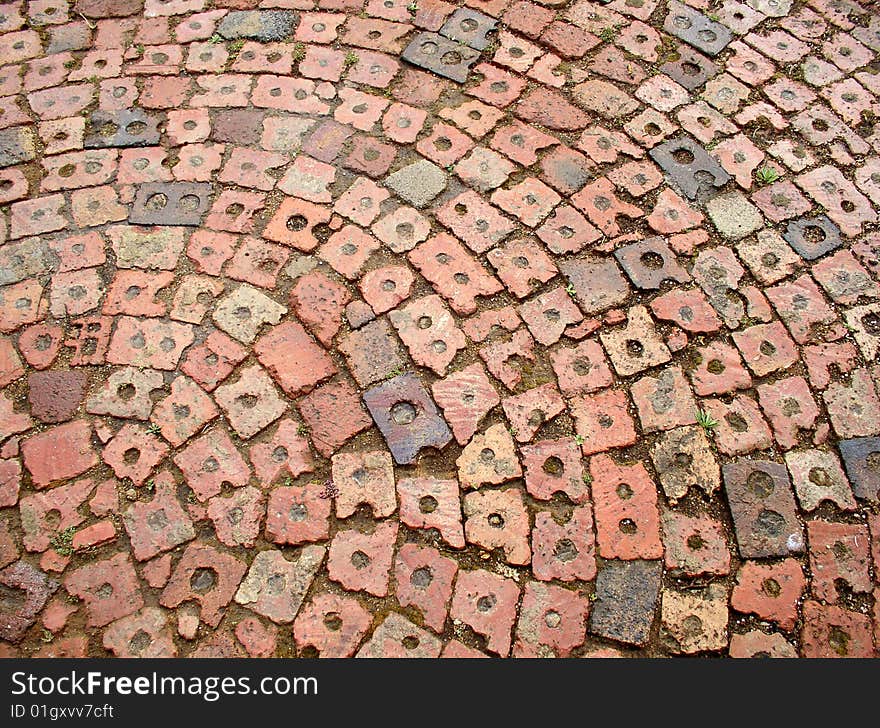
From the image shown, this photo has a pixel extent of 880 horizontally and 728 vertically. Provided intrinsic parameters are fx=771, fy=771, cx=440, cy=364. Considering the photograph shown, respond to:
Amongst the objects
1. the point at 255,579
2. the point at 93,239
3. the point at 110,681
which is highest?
the point at 93,239

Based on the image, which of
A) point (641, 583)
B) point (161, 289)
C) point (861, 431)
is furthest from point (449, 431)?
point (861, 431)

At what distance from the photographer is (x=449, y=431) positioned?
10.5ft

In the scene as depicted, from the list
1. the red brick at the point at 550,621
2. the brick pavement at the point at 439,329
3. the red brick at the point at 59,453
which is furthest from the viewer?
the red brick at the point at 59,453

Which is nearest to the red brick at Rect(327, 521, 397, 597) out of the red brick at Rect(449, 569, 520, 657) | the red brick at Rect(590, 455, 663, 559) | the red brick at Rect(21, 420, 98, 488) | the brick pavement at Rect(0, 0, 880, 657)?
the brick pavement at Rect(0, 0, 880, 657)

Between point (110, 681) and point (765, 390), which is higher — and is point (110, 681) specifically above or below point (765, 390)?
below

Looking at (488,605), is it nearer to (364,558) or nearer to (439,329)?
(364,558)

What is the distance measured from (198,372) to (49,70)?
2.33 metres

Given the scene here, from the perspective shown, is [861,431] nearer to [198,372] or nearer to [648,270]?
[648,270]

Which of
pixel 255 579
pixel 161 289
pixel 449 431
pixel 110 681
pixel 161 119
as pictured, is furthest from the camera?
pixel 161 119

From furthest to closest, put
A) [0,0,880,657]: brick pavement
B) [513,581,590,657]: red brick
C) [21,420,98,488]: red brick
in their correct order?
[21,420,98,488]: red brick < [0,0,880,657]: brick pavement < [513,581,590,657]: red brick

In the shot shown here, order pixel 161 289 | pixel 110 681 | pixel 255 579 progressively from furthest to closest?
1. pixel 161 289
2. pixel 255 579
3. pixel 110 681

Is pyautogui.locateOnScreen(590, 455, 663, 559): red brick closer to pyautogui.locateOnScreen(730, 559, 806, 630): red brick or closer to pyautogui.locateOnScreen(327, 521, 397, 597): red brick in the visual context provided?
pyautogui.locateOnScreen(730, 559, 806, 630): red brick

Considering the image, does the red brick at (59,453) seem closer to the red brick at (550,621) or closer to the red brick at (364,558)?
the red brick at (364,558)

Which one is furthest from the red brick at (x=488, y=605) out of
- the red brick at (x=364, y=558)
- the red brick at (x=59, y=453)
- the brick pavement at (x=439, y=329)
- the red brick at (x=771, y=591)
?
the red brick at (x=59, y=453)
